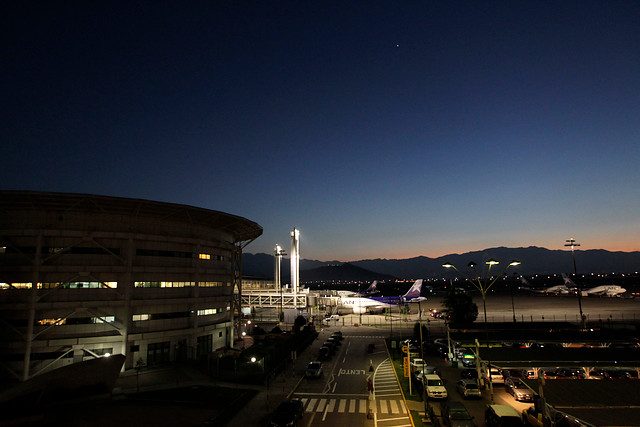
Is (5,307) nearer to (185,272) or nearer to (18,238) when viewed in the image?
(18,238)

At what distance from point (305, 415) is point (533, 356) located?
59.0 feet

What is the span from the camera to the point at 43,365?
3659 cm

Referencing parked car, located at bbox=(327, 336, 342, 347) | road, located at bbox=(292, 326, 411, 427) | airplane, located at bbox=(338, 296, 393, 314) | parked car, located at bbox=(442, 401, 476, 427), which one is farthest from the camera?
airplane, located at bbox=(338, 296, 393, 314)

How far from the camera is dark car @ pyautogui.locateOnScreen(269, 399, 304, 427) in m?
22.7

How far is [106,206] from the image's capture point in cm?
4069

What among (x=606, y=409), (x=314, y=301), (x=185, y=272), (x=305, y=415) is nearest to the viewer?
(x=606, y=409)

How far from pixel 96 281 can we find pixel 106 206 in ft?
25.5

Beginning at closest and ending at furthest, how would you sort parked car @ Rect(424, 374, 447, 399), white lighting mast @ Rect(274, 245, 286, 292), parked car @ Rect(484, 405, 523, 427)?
parked car @ Rect(484, 405, 523, 427)
parked car @ Rect(424, 374, 447, 399)
white lighting mast @ Rect(274, 245, 286, 292)

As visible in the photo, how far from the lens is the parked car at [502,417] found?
838 inches

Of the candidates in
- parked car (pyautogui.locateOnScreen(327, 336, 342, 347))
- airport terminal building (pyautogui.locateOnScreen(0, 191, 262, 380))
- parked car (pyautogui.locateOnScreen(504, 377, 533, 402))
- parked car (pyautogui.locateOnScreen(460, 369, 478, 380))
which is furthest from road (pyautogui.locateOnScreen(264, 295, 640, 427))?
airport terminal building (pyautogui.locateOnScreen(0, 191, 262, 380))

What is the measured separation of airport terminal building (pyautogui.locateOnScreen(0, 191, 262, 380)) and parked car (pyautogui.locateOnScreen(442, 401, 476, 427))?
31626mm

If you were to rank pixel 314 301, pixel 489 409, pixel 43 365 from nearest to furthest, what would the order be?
pixel 489 409, pixel 43 365, pixel 314 301

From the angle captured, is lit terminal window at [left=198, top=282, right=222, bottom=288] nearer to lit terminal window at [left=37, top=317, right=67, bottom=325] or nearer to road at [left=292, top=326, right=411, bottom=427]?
lit terminal window at [left=37, top=317, right=67, bottom=325]

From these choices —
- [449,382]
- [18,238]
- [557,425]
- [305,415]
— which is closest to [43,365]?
[18,238]
